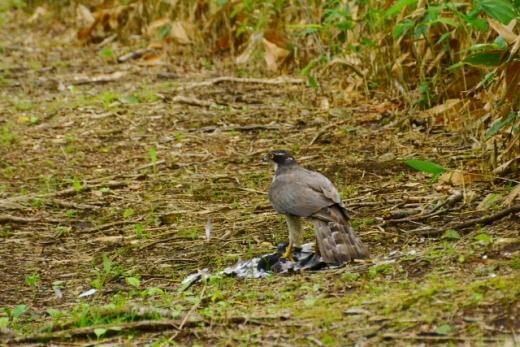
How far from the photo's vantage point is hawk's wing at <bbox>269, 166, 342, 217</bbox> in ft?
18.4

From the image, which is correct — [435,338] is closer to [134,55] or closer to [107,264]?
[107,264]

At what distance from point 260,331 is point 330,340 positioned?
0.37m

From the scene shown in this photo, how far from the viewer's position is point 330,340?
14.1 ft

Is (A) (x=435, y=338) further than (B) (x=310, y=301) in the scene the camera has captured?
No

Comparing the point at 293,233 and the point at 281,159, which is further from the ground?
the point at 281,159

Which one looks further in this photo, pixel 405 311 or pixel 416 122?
pixel 416 122

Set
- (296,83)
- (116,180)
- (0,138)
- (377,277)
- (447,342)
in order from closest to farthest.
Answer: (447,342)
(377,277)
(116,180)
(0,138)
(296,83)

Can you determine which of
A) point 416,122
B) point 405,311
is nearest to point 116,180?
point 416,122

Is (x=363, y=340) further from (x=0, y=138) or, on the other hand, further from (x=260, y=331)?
(x=0, y=138)

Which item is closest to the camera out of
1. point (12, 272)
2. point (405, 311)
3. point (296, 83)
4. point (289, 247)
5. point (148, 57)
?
point (405, 311)

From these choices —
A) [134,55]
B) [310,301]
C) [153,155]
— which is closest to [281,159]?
[310,301]

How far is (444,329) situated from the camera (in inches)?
165

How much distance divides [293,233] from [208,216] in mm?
1275

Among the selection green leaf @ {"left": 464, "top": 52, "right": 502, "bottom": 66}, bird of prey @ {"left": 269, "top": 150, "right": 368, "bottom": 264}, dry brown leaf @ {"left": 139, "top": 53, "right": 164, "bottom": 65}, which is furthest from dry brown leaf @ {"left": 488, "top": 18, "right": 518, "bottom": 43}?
dry brown leaf @ {"left": 139, "top": 53, "right": 164, "bottom": 65}
